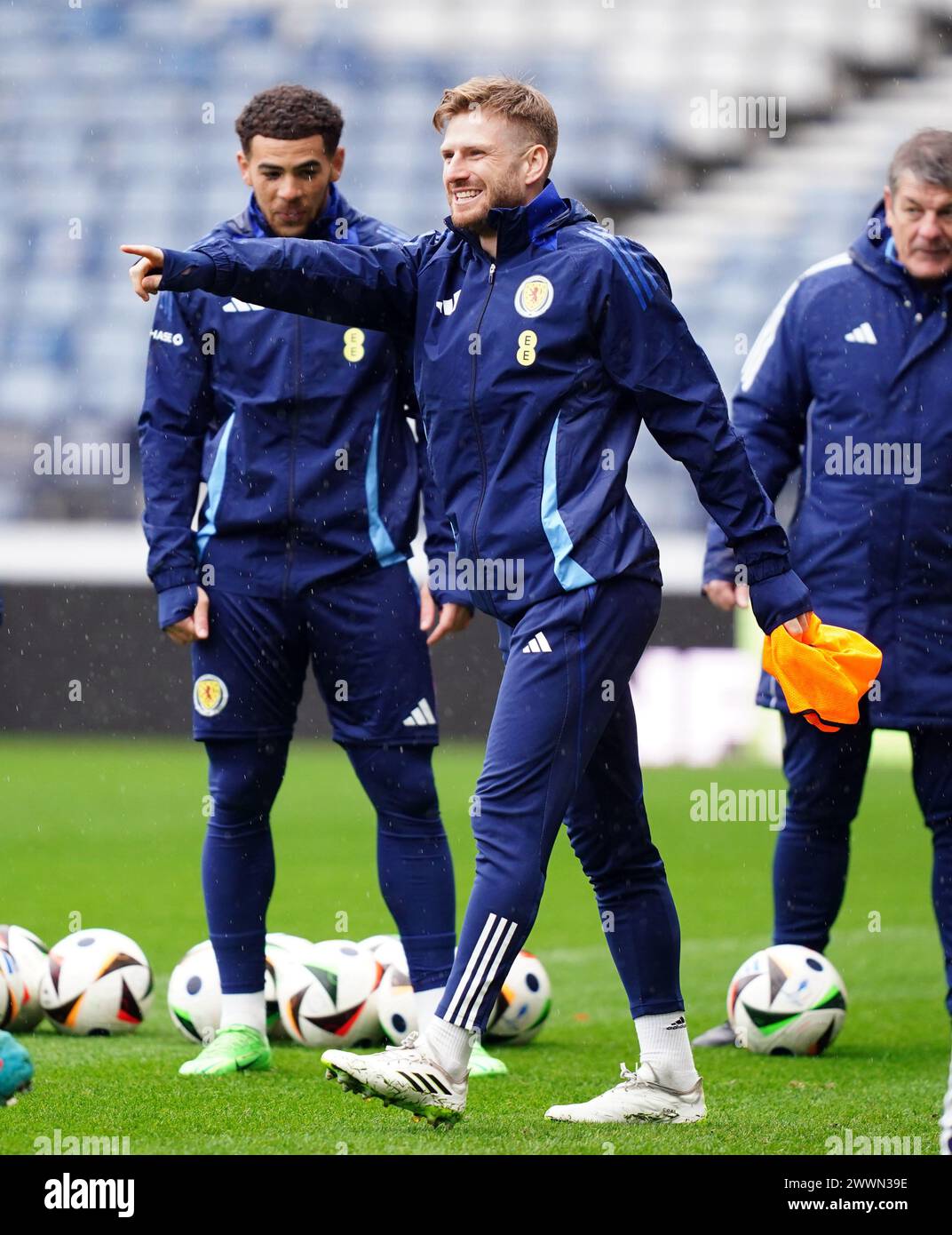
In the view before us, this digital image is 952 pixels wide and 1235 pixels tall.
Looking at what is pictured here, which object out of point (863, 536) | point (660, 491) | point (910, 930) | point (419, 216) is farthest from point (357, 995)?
point (419, 216)

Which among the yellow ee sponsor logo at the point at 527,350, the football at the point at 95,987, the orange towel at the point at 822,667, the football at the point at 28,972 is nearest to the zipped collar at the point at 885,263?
the orange towel at the point at 822,667

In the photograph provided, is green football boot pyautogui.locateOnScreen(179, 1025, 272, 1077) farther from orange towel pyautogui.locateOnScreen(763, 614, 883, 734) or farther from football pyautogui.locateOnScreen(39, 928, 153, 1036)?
orange towel pyautogui.locateOnScreen(763, 614, 883, 734)

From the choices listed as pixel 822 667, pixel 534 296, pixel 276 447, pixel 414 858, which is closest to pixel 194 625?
pixel 276 447

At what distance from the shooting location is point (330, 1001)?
4.61m

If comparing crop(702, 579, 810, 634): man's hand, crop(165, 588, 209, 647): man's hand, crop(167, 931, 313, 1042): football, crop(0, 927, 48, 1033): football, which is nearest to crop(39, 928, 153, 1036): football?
crop(0, 927, 48, 1033): football

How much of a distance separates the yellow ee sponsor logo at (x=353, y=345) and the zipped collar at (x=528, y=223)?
29.4 inches

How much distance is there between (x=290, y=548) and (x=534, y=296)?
1.11 m

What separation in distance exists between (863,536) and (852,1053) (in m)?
1.35

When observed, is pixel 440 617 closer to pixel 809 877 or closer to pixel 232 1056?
pixel 232 1056

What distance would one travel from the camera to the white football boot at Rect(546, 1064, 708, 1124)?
348cm

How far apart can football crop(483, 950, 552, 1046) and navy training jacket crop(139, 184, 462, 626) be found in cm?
110

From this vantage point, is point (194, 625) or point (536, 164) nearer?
point (536, 164)

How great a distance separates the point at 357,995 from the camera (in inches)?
181

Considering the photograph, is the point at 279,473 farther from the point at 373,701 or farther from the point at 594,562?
the point at 594,562
